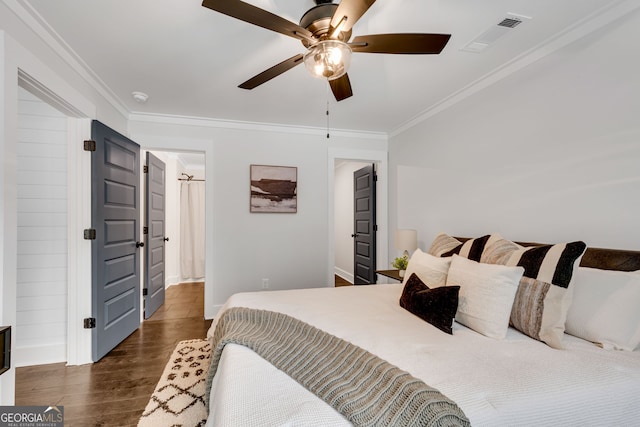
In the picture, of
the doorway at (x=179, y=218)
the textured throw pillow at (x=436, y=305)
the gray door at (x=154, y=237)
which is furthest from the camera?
the doorway at (x=179, y=218)

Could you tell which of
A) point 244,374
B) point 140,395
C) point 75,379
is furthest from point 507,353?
point 75,379

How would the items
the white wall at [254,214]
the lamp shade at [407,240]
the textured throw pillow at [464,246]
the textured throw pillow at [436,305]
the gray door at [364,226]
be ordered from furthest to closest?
the gray door at [364,226] < the white wall at [254,214] < the lamp shade at [407,240] < the textured throw pillow at [464,246] < the textured throw pillow at [436,305]

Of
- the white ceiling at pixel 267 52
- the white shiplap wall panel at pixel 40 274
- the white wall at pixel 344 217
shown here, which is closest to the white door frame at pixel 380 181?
the white ceiling at pixel 267 52

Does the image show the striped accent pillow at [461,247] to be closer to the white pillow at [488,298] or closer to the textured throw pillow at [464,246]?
the textured throw pillow at [464,246]

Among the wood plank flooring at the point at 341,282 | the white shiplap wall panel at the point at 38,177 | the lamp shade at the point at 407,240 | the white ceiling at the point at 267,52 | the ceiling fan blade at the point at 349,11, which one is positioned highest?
the white ceiling at the point at 267,52

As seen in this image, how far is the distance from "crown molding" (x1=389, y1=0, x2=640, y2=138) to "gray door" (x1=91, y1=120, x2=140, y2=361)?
322 centimetres

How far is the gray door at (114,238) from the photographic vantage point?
2.43 metres

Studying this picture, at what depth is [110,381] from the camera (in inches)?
83.9

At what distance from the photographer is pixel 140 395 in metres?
1.95

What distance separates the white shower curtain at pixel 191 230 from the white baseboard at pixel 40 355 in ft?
10.0

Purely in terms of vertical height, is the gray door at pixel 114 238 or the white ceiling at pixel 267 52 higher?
the white ceiling at pixel 267 52

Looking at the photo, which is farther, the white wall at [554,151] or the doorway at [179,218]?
the doorway at [179,218]

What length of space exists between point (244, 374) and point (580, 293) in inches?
65.8

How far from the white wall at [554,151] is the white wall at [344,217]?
2497mm
